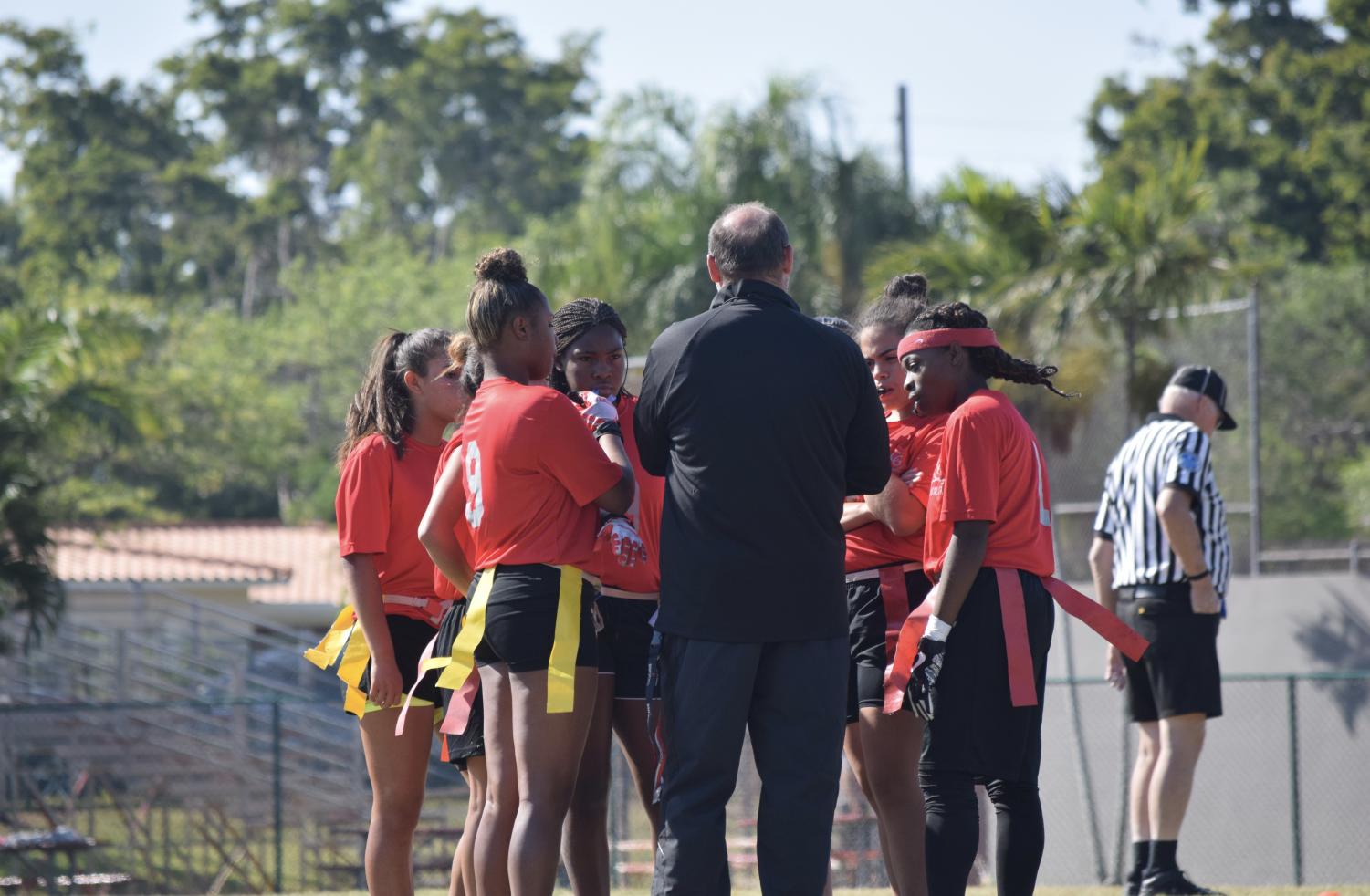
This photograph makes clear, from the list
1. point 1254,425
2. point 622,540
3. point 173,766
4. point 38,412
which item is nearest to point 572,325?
point 622,540

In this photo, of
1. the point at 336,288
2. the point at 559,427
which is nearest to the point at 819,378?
the point at 559,427

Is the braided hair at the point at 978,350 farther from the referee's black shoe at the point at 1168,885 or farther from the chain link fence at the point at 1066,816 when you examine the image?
the chain link fence at the point at 1066,816

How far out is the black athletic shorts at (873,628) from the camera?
5375 mm

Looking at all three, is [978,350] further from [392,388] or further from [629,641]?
[392,388]

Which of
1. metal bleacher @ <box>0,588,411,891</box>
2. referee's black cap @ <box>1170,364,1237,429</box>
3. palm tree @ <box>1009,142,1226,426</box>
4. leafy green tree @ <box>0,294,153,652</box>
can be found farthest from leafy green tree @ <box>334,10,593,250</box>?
referee's black cap @ <box>1170,364,1237,429</box>

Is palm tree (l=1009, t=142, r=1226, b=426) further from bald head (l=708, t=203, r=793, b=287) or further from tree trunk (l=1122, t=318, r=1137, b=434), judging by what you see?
bald head (l=708, t=203, r=793, b=287)

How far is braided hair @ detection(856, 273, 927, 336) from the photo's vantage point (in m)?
5.73

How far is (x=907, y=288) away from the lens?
593cm

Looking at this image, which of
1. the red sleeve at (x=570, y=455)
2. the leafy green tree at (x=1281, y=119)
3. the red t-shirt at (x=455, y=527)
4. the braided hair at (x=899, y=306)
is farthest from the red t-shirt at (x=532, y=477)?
the leafy green tree at (x=1281, y=119)

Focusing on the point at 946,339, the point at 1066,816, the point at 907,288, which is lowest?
the point at 1066,816

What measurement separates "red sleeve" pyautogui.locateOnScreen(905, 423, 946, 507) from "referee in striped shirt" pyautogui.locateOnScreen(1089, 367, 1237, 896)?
2061 millimetres

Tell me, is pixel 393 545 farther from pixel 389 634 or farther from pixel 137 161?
pixel 137 161

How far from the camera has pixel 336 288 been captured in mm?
49531

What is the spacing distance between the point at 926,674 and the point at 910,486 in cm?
66
